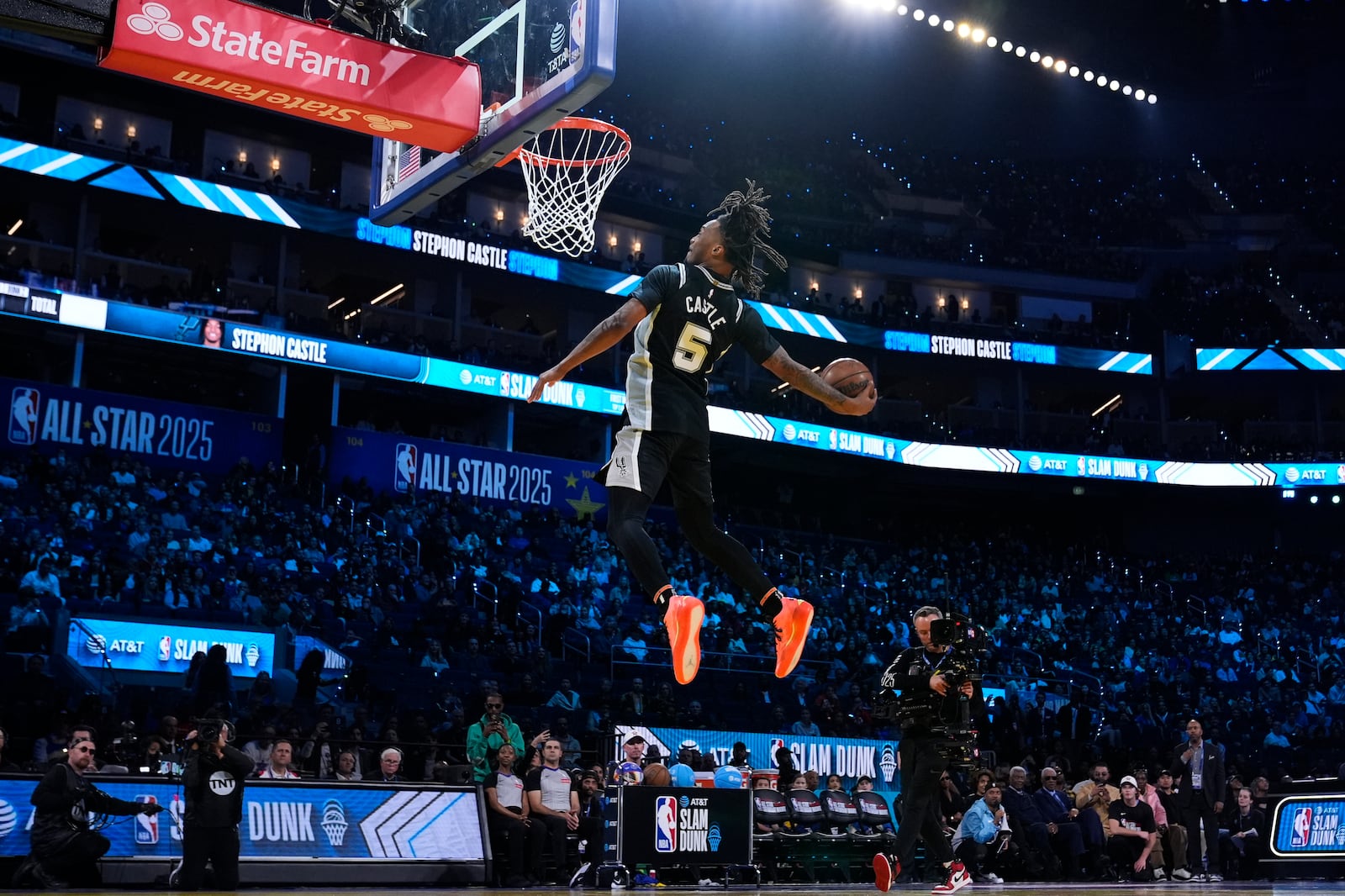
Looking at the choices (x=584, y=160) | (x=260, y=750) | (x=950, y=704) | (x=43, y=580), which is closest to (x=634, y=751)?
(x=260, y=750)

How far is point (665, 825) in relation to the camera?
1311cm

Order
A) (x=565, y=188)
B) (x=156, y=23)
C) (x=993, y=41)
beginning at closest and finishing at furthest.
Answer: (x=156, y=23) < (x=565, y=188) < (x=993, y=41)

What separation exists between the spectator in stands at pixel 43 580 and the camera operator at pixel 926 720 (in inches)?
579

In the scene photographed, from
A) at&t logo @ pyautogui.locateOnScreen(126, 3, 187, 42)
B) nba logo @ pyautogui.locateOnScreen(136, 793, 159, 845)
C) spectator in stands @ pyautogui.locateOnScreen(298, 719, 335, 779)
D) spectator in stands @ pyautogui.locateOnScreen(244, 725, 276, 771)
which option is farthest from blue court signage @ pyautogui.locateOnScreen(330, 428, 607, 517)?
at&t logo @ pyautogui.locateOnScreen(126, 3, 187, 42)

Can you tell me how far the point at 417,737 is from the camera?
1739 centimetres

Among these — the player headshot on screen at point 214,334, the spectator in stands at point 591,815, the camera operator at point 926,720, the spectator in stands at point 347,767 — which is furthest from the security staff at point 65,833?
the player headshot on screen at point 214,334

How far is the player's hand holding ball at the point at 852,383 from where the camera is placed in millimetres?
6285

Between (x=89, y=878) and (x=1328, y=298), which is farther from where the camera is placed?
(x=1328, y=298)

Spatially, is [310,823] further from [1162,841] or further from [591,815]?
[1162,841]

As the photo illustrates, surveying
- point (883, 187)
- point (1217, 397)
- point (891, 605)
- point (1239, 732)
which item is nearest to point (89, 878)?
point (891, 605)

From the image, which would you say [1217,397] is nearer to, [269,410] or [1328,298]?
[1328,298]

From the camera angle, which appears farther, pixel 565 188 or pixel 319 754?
pixel 319 754

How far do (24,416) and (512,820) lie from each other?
19717mm

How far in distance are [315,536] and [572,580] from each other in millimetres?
5376
